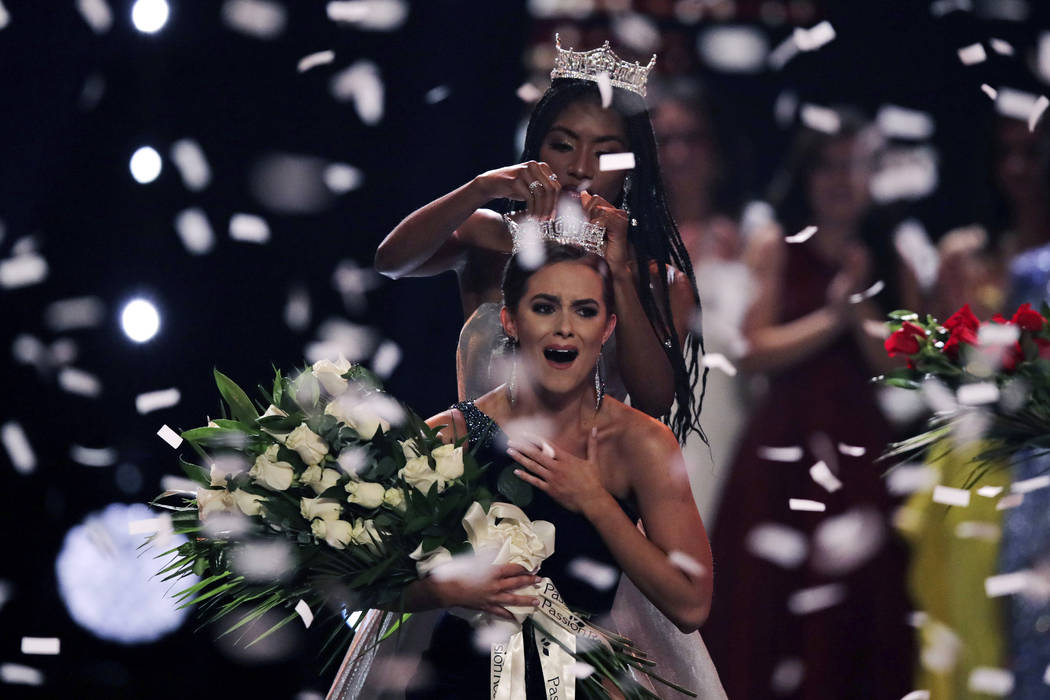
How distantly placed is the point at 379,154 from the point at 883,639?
1.77 metres

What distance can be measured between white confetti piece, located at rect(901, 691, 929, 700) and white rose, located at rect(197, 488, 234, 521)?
2027 millimetres

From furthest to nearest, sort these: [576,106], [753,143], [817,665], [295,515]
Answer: [753,143], [817,665], [576,106], [295,515]

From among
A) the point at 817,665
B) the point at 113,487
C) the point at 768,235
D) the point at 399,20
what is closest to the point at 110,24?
the point at 399,20

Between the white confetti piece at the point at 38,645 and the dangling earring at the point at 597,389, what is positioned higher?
the dangling earring at the point at 597,389

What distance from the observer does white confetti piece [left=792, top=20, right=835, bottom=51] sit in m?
3.57

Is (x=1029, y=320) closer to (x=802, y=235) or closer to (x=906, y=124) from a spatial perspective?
(x=802, y=235)

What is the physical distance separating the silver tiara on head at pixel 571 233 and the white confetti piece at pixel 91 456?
1.25m

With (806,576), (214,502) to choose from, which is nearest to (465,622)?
(214,502)

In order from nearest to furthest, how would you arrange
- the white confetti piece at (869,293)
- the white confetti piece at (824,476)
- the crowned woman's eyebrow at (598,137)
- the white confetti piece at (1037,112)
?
the crowned woman's eyebrow at (598,137), the white confetti piece at (824,476), the white confetti piece at (869,293), the white confetti piece at (1037,112)

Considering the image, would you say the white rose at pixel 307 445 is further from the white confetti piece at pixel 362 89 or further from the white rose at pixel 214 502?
the white confetti piece at pixel 362 89

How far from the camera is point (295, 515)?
6.30 ft

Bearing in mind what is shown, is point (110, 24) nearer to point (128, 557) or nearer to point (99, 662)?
point (128, 557)

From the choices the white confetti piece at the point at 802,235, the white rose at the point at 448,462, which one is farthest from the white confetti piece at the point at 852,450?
the white rose at the point at 448,462

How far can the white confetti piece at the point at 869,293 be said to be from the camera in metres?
3.45
